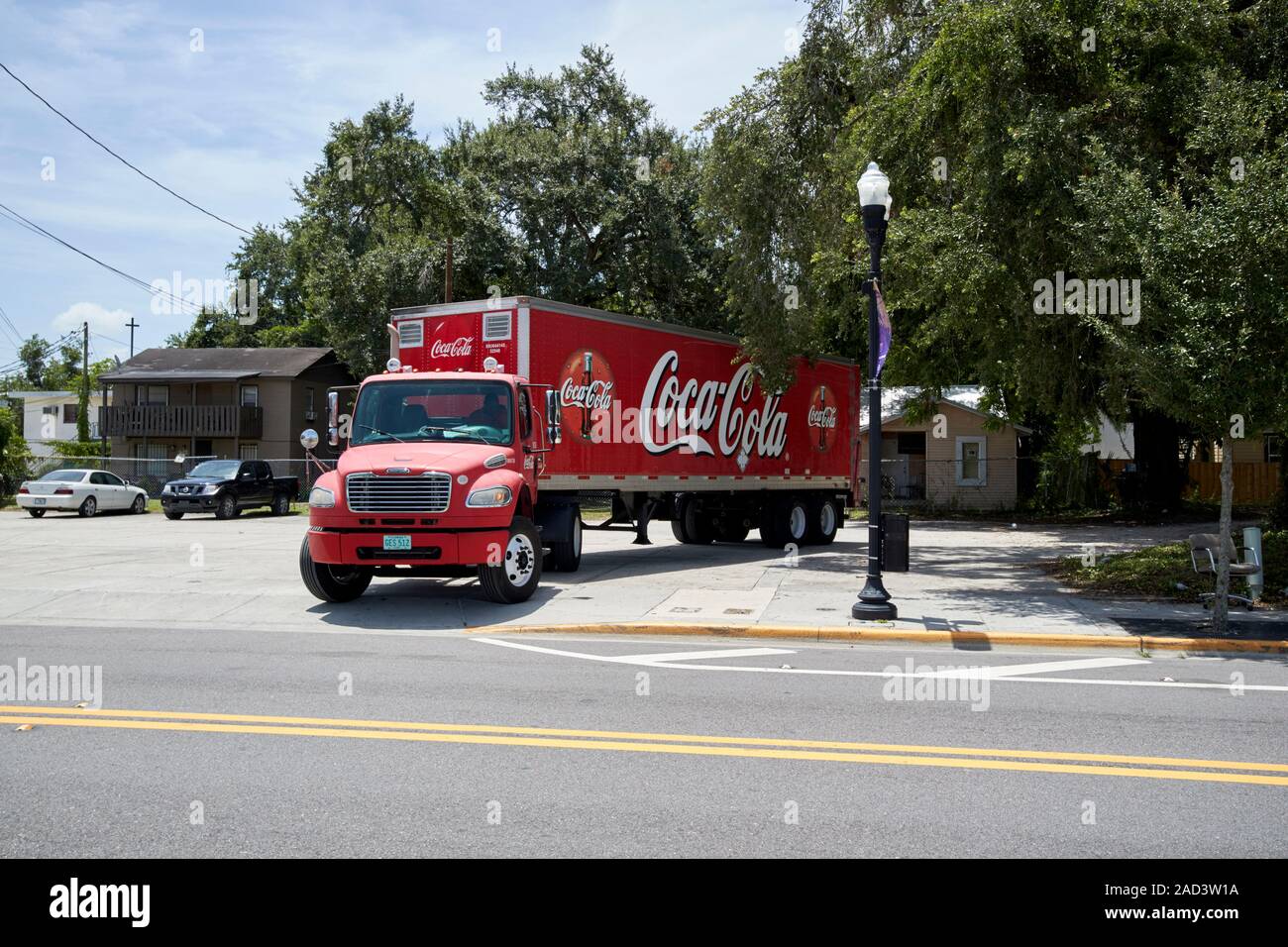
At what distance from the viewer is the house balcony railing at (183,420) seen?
46.3 m

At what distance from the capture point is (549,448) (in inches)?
551

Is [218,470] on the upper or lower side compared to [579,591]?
upper

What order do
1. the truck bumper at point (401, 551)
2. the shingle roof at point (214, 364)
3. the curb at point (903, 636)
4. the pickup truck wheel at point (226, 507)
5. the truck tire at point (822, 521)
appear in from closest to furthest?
1. the curb at point (903, 636)
2. the truck bumper at point (401, 551)
3. the truck tire at point (822, 521)
4. the pickup truck wheel at point (226, 507)
5. the shingle roof at point (214, 364)

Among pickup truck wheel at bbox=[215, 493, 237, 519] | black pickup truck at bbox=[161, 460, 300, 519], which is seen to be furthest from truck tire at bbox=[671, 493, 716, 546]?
black pickup truck at bbox=[161, 460, 300, 519]

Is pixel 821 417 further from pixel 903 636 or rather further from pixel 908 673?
pixel 908 673

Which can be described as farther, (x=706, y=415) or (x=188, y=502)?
(x=188, y=502)

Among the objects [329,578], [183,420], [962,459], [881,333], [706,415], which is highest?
[183,420]

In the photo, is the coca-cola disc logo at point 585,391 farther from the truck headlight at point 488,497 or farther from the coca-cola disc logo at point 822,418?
the coca-cola disc logo at point 822,418

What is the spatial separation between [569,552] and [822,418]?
354 inches

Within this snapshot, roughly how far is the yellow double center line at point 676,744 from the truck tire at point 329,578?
5.08 meters

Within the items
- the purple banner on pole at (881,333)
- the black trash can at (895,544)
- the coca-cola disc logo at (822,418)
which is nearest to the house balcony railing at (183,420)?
the coca-cola disc logo at (822,418)

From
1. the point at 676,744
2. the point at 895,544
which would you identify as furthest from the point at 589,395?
the point at 676,744
